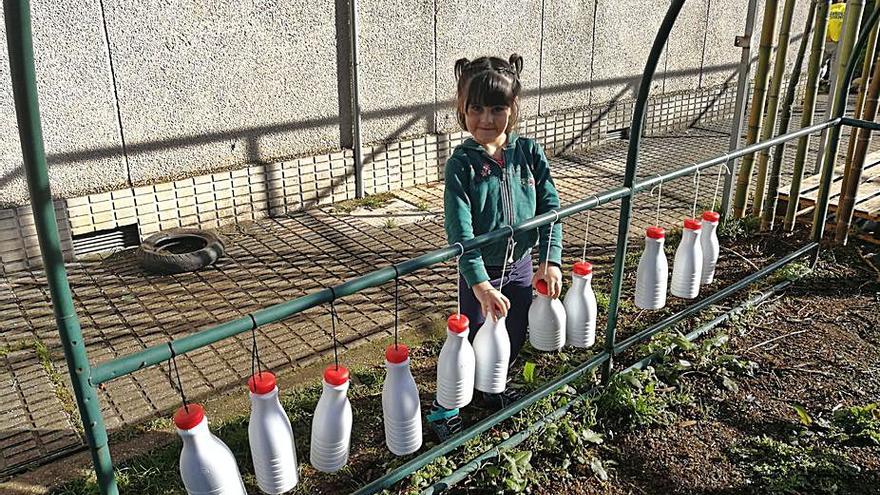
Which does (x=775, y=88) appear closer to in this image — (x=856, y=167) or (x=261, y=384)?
(x=856, y=167)

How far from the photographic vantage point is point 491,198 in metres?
2.58

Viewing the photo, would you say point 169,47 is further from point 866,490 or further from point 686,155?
point 686,155

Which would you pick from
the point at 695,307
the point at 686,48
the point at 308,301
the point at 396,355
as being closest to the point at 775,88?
the point at 695,307

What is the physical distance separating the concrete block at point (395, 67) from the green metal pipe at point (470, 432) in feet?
10.8

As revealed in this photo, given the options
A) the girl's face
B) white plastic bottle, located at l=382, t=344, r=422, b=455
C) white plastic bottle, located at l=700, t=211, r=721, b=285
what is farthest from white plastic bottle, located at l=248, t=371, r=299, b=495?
white plastic bottle, located at l=700, t=211, r=721, b=285

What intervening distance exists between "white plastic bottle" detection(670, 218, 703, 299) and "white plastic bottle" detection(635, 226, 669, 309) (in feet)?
0.43

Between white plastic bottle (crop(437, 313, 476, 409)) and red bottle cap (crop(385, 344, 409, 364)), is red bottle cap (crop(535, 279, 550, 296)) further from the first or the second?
red bottle cap (crop(385, 344, 409, 364))

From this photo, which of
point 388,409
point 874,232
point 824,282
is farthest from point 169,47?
point 874,232

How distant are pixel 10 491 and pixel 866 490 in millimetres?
3234

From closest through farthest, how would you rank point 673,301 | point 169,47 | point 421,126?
point 673,301 → point 169,47 → point 421,126

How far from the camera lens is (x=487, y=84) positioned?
2449 millimetres

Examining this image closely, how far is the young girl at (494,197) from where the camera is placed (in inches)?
97.0

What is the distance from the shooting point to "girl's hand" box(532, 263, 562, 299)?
255 centimetres

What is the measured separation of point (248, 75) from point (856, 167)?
13.5 ft
